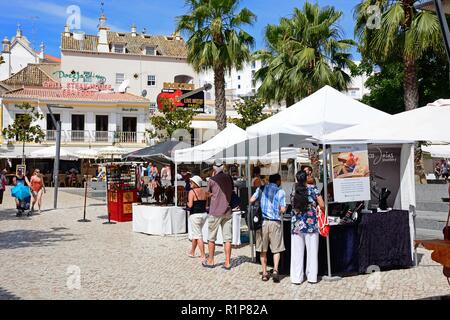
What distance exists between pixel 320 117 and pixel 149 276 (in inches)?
156

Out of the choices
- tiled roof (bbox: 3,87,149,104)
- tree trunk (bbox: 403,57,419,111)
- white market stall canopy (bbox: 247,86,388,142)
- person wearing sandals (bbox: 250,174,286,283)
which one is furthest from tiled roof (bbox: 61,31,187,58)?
person wearing sandals (bbox: 250,174,286,283)

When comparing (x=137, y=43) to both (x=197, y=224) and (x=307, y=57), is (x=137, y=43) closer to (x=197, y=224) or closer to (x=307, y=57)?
(x=307, y=57)

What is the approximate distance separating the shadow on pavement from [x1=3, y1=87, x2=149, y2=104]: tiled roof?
3133cm

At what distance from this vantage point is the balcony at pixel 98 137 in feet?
139

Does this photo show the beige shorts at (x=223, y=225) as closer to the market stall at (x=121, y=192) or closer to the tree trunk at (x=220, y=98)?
the market stall at (x=121, y=192)

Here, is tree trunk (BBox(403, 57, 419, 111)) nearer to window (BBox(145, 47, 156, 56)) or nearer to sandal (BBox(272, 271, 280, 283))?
sandal (BBox(272, 271, 280, 283))

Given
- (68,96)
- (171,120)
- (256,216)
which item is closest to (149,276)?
(256,216)

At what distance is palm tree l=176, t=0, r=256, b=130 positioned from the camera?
23234 mm

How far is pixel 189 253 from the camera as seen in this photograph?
10.1m

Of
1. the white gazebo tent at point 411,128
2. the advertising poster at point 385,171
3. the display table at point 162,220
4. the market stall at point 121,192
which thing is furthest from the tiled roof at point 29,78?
the white gazebo tent at point 411,128

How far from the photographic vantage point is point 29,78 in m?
51.1

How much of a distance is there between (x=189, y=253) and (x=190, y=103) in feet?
150

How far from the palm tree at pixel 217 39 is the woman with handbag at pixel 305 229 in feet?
53.9
